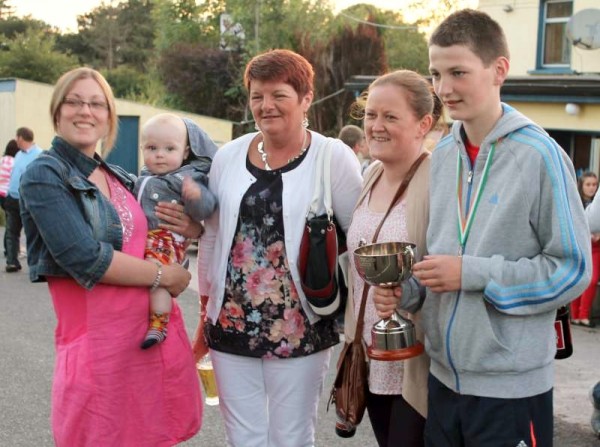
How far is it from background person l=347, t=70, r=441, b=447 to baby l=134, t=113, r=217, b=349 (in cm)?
75

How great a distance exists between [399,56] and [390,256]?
141ft

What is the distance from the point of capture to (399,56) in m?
44.7

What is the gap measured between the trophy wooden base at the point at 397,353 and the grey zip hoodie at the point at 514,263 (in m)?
0.20

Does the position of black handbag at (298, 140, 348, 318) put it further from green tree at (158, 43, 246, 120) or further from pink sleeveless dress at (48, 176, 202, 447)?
green tree at (158, 43, 246, 120)

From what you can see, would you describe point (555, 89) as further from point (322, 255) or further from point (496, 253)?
point (496, 253)

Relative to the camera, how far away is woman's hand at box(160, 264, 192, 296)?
3526mm

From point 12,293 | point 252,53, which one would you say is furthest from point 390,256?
point 252,53

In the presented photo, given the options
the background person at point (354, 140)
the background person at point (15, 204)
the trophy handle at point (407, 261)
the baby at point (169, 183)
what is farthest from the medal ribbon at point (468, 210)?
the background person at point (15, 204)

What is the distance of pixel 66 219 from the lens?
3.22m

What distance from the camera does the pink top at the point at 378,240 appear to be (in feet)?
11.0

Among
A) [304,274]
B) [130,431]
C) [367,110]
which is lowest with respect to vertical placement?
[130,431]

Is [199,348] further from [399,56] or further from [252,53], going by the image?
[399,56]

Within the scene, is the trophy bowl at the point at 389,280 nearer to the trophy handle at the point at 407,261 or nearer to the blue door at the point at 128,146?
the trophy handle at the point at 407,261

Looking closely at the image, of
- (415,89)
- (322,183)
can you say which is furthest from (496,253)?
(322,183)
